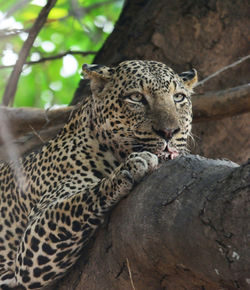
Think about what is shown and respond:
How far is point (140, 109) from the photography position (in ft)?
16.6

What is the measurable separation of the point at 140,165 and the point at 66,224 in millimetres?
835

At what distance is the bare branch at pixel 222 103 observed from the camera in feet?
21.0

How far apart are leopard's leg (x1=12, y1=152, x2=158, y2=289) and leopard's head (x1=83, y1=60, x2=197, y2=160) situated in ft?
2.10

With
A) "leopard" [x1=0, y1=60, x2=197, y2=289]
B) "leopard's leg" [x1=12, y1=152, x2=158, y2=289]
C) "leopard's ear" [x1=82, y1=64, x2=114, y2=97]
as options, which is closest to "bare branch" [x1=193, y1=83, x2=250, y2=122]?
"leopard" [x1=0, y1=60, x2=197, y2=289]

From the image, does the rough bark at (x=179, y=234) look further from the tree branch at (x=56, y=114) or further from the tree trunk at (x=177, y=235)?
the tree branch at (x=56, y=114)

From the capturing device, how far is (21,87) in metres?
9.77

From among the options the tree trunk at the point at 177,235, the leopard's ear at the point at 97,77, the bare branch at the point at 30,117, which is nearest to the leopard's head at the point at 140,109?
the leopard's ear at the point at 97,77

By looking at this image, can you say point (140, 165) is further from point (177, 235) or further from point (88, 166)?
point (88, 166)

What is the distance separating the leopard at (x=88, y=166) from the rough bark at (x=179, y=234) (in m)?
0.18

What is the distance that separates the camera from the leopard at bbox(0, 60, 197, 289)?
4285mm

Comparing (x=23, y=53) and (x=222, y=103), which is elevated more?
(x=23, y=53)

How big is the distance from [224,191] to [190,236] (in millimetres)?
324

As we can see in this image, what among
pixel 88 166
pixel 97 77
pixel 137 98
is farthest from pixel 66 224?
pixel 97 77

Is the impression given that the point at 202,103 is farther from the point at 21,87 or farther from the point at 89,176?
the point at 21,87
